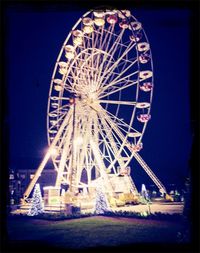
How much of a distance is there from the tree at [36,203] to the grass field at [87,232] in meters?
0.14

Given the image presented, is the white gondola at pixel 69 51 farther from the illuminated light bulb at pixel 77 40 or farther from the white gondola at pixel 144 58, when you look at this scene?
the white gondola at pixel 144 58

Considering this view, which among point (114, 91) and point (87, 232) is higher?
point (114, 91)

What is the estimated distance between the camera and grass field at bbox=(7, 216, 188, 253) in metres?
6.38

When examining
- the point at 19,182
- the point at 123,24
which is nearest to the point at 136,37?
the point at 123,24

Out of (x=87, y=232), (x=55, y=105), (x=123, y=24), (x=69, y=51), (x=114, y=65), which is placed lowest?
(x=87, y=232)

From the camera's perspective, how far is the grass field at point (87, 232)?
6.38 metres

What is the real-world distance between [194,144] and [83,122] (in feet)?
9.06

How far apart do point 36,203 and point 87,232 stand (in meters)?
0.98

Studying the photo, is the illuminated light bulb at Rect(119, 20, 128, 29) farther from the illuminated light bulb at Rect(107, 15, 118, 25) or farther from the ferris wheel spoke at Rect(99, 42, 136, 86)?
the ferris wheel spoke at Rect(99, 42, 136, 86)

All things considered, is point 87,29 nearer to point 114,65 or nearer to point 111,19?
point 111,19

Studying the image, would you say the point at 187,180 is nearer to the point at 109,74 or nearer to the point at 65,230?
the point at 65,230

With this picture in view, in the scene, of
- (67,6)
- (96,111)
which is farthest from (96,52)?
(67,6)

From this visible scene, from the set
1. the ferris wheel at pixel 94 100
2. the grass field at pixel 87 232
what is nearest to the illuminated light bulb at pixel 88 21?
the ferris wheel at pixel 94 100

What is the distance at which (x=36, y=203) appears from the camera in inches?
271
